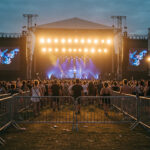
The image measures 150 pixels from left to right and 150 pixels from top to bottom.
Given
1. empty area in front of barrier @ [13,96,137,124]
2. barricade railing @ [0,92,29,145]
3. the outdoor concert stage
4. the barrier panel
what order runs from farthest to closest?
the outdoor concert stage < empty area in front of barrier @ [13,96,137,124] < the barrier panel < barricade railing @ [0,92,29,145]

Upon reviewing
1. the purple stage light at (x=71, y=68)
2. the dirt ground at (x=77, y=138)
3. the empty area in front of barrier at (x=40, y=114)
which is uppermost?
the purple stage light at (x=71, y=68)

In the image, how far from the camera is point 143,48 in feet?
104

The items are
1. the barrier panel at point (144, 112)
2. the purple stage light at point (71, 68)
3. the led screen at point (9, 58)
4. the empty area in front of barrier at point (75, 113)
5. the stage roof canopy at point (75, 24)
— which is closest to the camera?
the barrier panel at point (144, 112)

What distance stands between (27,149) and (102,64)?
101ft

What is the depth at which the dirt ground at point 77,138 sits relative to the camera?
549 centimetres

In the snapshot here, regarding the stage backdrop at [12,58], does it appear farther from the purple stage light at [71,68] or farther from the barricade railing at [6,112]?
the barricade railing at [6,112]

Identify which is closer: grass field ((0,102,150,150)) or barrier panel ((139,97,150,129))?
grass field ((0,102,150,150))

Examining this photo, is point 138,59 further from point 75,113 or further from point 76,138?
point 76,138

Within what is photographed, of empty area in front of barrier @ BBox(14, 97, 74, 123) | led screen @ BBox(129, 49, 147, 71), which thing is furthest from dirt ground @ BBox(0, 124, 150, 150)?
led screen @ BBox(129, 49, 147, 71)

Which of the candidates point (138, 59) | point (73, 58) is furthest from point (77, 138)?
point (73, 58)

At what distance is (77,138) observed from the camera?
6270 millimetres

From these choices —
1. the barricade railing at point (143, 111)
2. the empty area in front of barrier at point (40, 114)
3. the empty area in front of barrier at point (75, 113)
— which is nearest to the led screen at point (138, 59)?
the empty area in front of barrier at point (75, 113)

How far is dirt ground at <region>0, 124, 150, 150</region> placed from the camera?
549 cm

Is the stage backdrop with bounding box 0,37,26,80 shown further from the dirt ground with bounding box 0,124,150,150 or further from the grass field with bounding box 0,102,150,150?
the dirt ground with bounding box 0,124,150,150
